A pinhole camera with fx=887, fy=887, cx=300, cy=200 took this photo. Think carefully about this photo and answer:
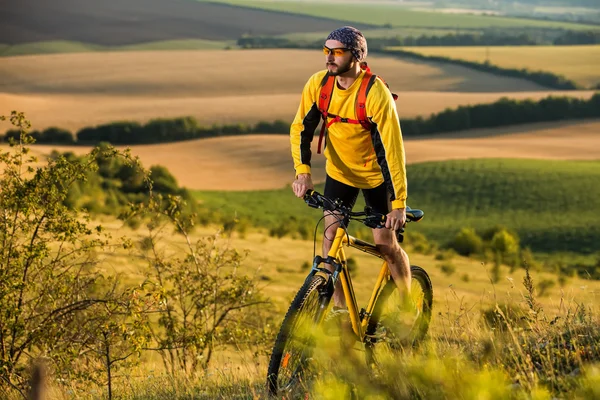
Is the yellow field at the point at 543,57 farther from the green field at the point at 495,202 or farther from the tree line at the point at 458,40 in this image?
the green field at the point at 495,202

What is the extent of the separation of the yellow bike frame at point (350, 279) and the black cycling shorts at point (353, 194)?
0.82ft

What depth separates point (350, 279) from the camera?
5.39 metres

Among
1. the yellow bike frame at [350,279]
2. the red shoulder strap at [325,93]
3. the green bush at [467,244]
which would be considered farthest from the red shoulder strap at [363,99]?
the green bush at [467,244]

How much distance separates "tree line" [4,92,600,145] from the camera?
8531 centimetres

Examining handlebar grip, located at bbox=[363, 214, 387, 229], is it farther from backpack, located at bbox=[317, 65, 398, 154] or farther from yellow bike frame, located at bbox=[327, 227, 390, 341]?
backpack, located at bbox=[317, 65, 398, 154]

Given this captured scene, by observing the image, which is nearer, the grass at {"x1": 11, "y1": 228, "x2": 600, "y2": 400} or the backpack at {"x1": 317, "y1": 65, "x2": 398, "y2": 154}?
the grass at {"x1": 11, "y1": 228, "x2": 600, "y2": 400}

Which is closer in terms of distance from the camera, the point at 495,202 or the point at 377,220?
the point at 377,220

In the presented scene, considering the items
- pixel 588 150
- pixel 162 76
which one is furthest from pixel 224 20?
pixel 588 150

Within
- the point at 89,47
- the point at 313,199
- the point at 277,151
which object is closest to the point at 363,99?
the point at 313,199

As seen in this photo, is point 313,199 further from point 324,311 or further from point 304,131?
point 324,311

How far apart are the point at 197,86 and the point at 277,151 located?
127ft

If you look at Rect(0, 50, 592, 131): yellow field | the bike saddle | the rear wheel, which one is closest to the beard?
the bike saddle

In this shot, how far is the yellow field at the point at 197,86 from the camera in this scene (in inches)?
3693

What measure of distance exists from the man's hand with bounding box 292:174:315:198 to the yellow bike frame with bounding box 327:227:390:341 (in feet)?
1.07
